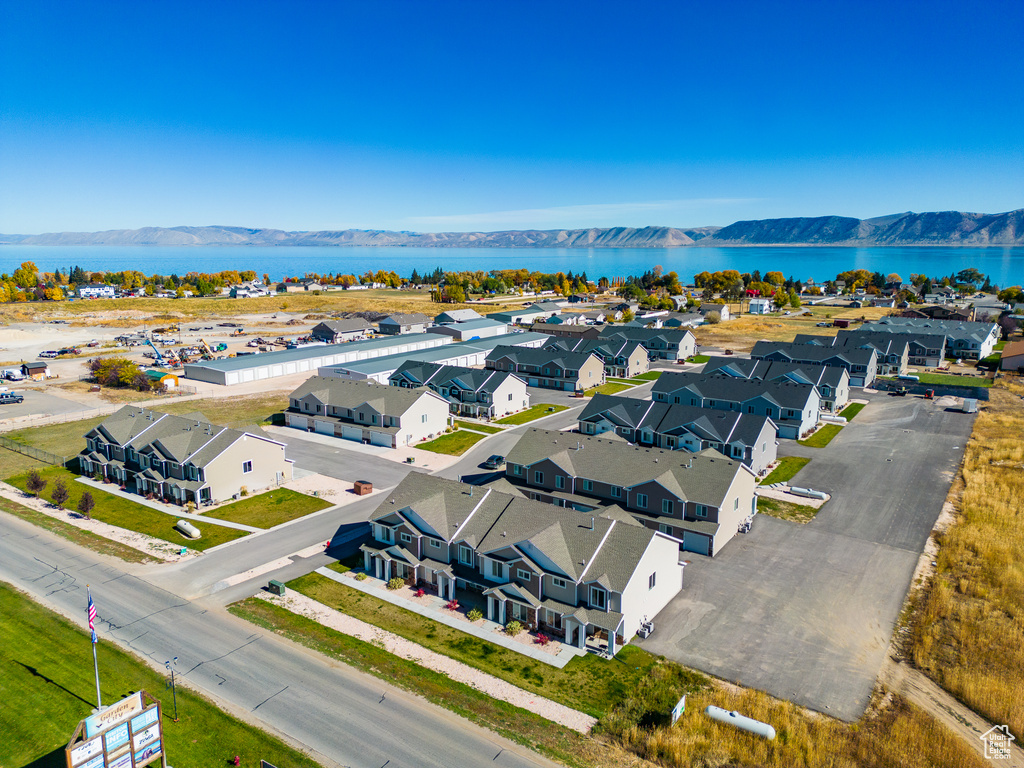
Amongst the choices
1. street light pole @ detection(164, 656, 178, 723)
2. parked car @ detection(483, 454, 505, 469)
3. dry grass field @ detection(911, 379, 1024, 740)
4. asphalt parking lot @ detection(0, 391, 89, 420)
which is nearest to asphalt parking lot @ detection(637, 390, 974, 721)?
dry grass field @ detection(911, 379, 1024, 740)

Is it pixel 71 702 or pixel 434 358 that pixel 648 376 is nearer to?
pixel 434 358

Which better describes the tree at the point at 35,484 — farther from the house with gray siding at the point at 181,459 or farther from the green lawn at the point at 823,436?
the green lawn at the point at 823,436

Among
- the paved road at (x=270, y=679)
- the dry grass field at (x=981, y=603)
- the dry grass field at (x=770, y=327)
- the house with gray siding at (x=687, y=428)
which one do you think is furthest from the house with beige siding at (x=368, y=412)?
the dry grass field at (x=770, y=327)

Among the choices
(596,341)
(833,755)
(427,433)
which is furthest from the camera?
(596,341)

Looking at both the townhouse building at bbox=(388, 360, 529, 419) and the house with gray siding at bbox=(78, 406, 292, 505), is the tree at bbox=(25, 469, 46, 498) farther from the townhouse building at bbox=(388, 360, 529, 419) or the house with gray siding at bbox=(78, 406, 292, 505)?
the townhouse building at bbox=(388, 360, 529, 419)

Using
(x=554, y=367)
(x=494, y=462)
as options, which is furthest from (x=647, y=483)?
(x=554, y=367)

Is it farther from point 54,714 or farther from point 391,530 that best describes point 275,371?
point 54,714

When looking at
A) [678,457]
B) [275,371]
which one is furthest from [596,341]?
[678,457]
